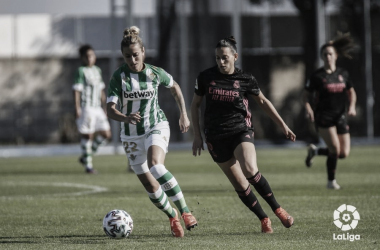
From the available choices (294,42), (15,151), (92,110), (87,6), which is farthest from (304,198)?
(87,6)

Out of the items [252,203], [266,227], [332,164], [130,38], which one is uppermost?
[130,38]

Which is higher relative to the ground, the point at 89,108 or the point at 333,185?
the point at 89,108

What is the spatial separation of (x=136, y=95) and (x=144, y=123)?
29cm

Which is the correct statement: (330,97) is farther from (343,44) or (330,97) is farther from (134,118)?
(134,118)

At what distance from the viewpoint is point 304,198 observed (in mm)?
11102

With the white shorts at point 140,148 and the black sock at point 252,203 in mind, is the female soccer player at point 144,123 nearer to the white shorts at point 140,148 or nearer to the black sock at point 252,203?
the white shorts at point 140,148

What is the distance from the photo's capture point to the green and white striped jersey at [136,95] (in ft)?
26.5

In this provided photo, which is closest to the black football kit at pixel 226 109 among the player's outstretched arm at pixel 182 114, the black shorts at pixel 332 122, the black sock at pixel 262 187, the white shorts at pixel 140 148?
the player's outstretched arm at pixel 182 114

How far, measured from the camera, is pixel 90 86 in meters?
16.3

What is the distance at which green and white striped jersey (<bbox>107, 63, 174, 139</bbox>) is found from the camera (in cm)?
806

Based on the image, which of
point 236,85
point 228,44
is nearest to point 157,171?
point 236,85

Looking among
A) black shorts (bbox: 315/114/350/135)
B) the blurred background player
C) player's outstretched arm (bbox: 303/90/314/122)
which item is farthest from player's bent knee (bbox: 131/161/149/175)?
the blurred background player

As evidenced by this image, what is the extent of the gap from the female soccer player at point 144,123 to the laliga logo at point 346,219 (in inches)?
59.0

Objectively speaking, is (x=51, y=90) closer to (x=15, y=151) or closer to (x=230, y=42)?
(x=15, y=151)
